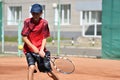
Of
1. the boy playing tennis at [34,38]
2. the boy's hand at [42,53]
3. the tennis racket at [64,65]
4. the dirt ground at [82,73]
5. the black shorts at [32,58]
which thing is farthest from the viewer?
the dirt ground at [82,73]

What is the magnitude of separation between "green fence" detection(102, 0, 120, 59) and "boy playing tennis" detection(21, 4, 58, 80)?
8869 mm

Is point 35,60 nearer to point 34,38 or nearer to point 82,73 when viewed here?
point 34,38

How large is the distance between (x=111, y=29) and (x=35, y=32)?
910cm

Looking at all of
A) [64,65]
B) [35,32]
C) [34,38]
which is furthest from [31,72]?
[64,65]

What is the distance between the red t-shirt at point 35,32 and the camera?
7.83 meters

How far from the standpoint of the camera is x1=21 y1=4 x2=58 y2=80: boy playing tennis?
7785mm

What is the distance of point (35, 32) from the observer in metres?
7.89

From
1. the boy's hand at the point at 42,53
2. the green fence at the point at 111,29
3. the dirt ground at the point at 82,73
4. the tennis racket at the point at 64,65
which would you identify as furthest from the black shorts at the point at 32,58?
the green fence at the point at 111,29

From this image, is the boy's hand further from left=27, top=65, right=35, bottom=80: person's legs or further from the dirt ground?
the dirt ground

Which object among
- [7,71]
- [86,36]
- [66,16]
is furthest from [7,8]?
[7,71]

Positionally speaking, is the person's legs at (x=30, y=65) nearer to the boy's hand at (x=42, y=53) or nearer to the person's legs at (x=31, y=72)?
the person's legs at (x=31, y=72)

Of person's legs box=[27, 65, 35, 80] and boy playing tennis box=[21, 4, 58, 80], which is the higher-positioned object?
boy playing tennis box=[21, 4, 58, 80]

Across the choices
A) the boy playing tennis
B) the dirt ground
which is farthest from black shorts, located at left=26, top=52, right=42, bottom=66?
the dirt ground

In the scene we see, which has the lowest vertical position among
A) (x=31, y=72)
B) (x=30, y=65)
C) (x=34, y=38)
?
(x=31, y=72)
